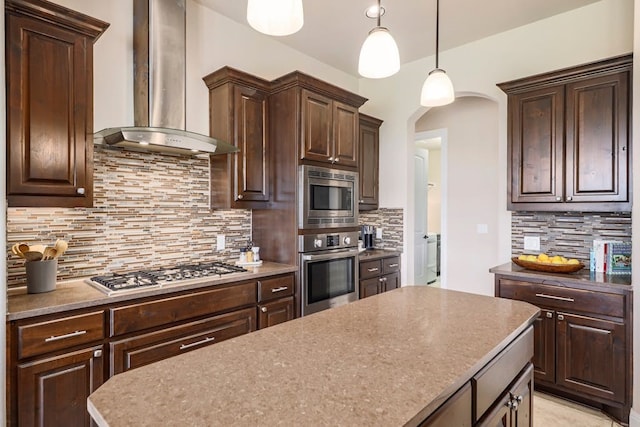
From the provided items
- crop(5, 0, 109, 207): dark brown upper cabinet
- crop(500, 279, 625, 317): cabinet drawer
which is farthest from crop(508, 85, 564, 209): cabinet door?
crop(5, 0, 109, 207): dark brown upper cabinet

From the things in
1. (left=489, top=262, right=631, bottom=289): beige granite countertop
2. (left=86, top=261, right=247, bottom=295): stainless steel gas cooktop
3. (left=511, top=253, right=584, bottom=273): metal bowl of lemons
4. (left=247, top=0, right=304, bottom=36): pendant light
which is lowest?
(left=489, top=262, right=631, bottom=289): beige granite countertop

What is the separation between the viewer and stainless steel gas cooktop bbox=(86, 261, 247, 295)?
2057 millimetres

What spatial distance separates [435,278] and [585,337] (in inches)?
156

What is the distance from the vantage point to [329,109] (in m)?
3.15

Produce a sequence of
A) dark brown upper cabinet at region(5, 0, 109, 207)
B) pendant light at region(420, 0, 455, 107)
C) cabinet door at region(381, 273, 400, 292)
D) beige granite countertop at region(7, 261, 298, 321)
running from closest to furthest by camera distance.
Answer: beige granite countertop at region(7, 261, 298, 321) < dark brown upper cabinet at region(5, 0, 109, 207) < pendant light at region(420, 0, 455, 107) < cabinet door at region(381, 273, 400, 292)

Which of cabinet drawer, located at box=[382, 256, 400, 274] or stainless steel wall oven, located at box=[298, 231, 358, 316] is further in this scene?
cabinet drawer, located at box=[382, 256, 400, 274]

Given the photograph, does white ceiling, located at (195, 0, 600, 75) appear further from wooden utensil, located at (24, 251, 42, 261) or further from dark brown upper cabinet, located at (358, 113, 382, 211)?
wooden utensil, located at (24, 251, 42, 261)

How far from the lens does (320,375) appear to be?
0.97 metres

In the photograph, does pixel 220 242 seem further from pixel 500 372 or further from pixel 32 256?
pixel 500 372

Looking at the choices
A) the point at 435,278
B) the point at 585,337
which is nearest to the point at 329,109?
the point at 585,337

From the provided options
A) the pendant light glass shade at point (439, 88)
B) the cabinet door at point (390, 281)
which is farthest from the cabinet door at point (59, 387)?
the cabinet door at point (390, 281)

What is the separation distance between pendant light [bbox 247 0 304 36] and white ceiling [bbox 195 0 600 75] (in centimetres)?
189

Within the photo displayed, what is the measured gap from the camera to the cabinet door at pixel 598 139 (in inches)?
97.5

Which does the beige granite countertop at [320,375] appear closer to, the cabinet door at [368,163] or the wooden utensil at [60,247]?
the wooden utensil at [60,247]
